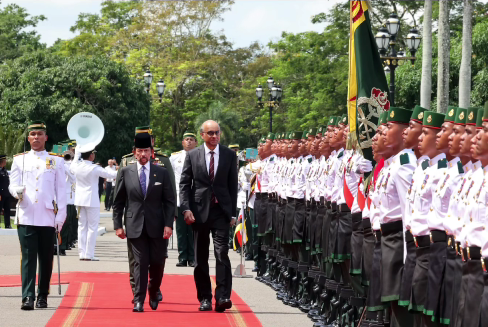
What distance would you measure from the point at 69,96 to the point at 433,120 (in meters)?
45.5

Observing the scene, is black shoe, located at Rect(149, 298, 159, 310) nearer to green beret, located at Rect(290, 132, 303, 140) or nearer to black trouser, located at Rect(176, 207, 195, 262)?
green beret, located at Rect(290, 132, 303, 140)

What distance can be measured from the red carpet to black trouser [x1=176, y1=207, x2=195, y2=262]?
3.06 metres

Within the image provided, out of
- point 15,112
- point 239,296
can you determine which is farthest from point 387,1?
point 239,296

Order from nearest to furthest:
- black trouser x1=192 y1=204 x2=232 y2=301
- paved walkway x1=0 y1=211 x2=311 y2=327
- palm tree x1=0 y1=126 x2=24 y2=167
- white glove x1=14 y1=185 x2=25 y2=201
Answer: paved walkway x1=0 y1=211 x2=311 y2=327 < black trouser x1=192 y1=204 x2=232 y2=301 < white glove x1=14 y1=185 x2=25 y2=201 < palm tree x1=0 y1=126 x2=24 y2=167

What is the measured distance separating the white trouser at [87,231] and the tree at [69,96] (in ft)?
101

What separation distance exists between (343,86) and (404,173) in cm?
3755

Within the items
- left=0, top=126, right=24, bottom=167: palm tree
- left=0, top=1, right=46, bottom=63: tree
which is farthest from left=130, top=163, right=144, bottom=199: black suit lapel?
left=0, top=1, right=46, bottom=63: tree

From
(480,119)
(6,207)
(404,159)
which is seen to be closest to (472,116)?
(480,119)

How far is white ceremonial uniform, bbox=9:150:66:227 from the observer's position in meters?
11.7

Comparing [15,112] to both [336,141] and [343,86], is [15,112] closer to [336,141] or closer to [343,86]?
[343,86]

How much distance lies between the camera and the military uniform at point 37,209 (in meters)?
11.5

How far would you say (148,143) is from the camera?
11.9 metres

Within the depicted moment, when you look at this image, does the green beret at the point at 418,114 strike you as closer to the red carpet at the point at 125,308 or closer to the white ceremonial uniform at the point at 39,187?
the red carpet at the point at 125,308

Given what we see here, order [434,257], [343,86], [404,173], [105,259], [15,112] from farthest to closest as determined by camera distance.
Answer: [15,112] → [343,86] → [105,259] → [404,173] → [434,257]
